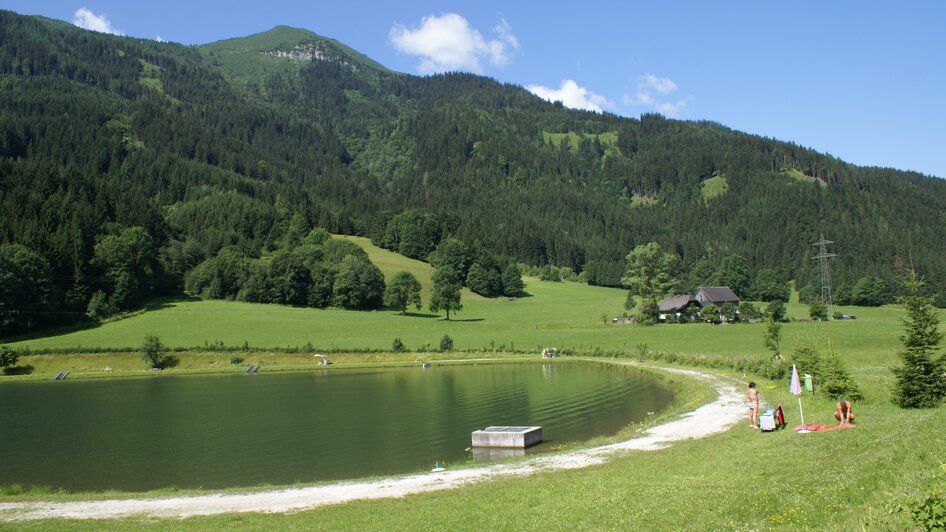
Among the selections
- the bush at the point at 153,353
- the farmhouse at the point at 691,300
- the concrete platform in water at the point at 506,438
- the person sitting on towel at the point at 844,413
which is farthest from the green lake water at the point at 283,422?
the farmhouse at the point at 691,300

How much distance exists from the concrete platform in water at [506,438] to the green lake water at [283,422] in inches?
32.4

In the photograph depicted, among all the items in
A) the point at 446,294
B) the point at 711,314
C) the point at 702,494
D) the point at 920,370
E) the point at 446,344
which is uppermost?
the point at 446,294

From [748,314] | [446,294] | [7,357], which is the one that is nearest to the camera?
[7,357]

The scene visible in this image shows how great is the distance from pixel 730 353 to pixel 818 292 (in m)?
110

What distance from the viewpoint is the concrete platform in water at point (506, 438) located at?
1192 inches

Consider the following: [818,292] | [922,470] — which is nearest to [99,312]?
[922,470]

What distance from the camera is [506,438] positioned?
99.6 ft

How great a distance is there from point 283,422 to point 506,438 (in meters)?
17.4

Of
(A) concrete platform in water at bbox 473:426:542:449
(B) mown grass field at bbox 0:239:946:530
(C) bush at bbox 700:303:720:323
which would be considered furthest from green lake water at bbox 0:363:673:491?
(C) bush at bbox 700:303:720:323

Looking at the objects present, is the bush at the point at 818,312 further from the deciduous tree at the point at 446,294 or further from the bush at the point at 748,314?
the deciduous tree at the point at 446,294

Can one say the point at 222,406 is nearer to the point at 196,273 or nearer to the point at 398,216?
the point at 196,273

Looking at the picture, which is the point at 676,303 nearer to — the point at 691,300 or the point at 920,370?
the point at 691,300

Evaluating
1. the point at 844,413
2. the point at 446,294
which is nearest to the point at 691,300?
the point at 446,294

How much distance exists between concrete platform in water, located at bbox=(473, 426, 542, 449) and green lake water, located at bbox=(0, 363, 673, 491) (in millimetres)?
823
